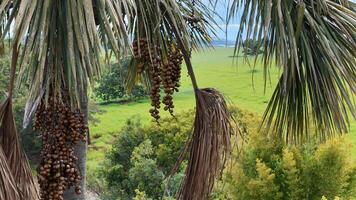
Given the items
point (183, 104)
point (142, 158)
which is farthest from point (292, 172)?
point (183, 104)

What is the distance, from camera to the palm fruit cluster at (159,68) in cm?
206

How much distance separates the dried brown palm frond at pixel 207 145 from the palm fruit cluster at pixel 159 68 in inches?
5.4

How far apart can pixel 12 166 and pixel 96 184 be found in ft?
40.4

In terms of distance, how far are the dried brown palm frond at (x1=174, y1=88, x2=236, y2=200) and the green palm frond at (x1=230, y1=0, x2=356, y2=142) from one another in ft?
0.84

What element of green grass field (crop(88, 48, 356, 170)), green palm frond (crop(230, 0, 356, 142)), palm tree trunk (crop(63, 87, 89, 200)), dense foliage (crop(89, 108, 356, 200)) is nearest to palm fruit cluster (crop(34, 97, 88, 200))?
palm tree trunk (crop(63, 87, 89, 200))

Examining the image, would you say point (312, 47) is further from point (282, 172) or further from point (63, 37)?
point (282, 172)

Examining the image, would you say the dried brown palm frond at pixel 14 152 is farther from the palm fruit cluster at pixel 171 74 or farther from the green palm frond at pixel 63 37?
the palm fruit cluster at pixel 171 74

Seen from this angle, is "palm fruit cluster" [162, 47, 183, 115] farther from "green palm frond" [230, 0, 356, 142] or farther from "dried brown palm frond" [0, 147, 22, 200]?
A: "dried brown palm frond" [0, 147, 22, 200]

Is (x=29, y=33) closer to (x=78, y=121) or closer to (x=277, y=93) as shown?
(x=78, y=121)

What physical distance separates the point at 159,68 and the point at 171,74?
10 cm

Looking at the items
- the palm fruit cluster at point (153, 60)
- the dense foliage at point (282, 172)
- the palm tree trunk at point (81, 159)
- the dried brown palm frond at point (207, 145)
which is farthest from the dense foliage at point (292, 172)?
the palm fruit cluster at point (153, 60)

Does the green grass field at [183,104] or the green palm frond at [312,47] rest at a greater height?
the green palm frond at [312,47]

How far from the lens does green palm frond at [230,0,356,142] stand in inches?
77.2

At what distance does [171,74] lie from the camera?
216cm
